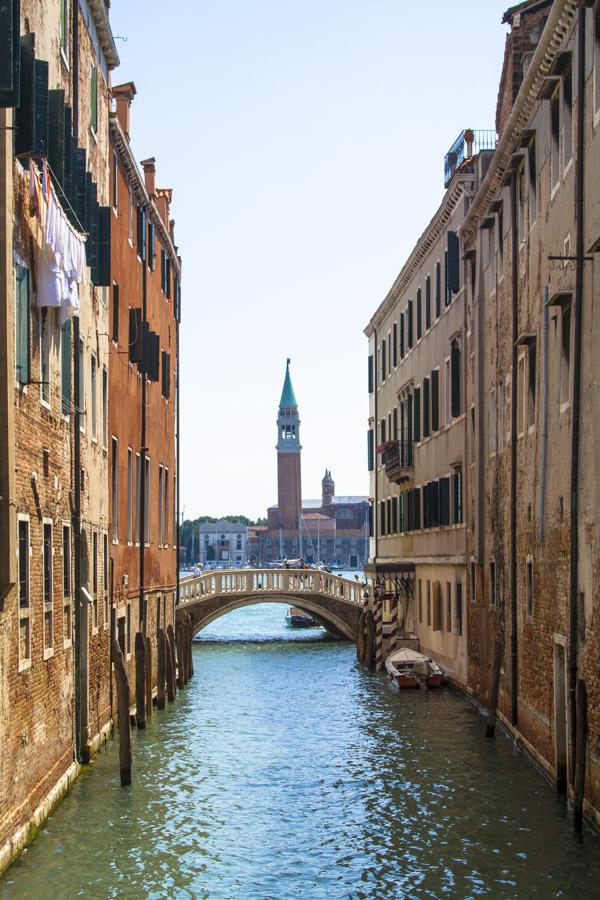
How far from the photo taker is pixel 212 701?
2631 centimetres

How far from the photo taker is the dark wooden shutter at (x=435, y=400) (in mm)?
28250

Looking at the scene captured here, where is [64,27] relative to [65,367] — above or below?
above

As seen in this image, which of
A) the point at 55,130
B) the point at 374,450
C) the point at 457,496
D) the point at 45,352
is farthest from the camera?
the point at 374,450

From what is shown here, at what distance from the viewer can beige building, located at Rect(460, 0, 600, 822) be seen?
42.3 ft

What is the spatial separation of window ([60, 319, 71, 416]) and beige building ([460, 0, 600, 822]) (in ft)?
16.8

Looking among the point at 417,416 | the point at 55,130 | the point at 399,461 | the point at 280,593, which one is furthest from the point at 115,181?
the point at 280,593

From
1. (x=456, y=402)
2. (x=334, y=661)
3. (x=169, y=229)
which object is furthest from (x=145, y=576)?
(x=334, y=661)

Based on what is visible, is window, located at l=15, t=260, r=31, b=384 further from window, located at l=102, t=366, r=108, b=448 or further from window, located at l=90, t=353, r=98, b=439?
window, located at l=102, t=366, r=108, b=448

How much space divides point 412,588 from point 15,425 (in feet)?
73.5

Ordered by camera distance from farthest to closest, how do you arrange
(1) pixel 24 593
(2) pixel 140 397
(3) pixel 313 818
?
1. (2) pixel 140 397
2. (3) pixel 313 818
3. (1) pixel 24 593

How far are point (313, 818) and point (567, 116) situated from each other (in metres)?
7.87

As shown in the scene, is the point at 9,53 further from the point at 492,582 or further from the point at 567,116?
the point at 492,582

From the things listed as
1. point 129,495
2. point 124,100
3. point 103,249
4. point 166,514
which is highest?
point 124,100

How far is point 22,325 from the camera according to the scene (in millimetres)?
11844
